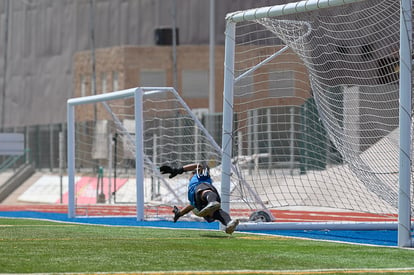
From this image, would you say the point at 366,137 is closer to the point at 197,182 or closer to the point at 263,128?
the point at 197,182

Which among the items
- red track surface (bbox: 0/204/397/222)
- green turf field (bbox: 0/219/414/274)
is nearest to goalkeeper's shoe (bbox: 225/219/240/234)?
green turf field (bbox: 0/219/414/274)

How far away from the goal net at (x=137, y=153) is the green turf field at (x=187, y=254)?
679cm

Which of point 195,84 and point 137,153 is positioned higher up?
point 195,84

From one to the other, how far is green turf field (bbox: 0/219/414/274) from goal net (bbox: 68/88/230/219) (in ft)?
22.3

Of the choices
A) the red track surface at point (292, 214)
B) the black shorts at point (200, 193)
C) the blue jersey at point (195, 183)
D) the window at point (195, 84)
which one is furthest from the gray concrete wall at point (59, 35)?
the black shorts at point (200, 193)

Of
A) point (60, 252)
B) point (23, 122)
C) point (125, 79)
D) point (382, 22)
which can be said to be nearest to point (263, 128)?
point (382, 22)

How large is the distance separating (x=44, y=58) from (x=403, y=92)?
4585cm

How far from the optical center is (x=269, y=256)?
11781mm

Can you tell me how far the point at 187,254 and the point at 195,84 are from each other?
134 ft

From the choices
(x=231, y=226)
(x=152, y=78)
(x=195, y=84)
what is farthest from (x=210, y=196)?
(x=195, y=84)

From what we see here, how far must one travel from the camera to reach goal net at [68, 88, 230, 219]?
73.3ft

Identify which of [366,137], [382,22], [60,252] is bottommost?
[60,252]

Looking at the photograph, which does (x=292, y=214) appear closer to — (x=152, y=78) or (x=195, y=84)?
(x=152, y=78)

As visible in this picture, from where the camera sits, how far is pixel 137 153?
72.2 feet
